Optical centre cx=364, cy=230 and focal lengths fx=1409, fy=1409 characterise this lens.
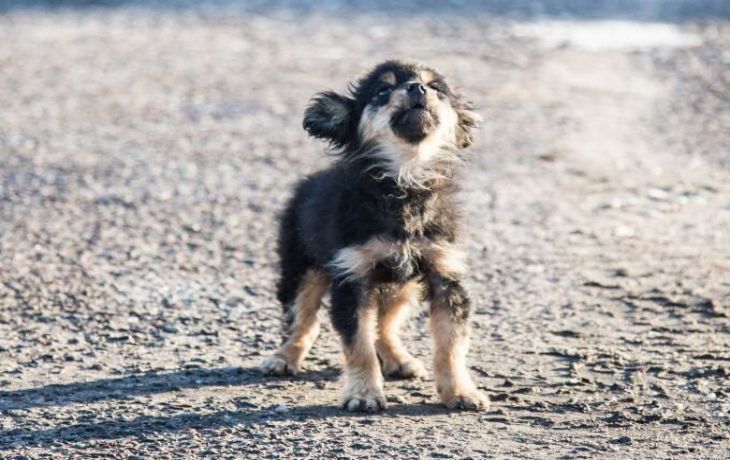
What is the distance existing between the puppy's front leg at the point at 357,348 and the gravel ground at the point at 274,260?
0.09m

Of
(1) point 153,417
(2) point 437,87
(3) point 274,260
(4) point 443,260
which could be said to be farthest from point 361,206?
(3) point 274,260

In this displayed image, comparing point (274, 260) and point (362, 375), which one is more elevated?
point (274, 260)

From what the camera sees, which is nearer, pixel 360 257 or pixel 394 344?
pixel 360 257

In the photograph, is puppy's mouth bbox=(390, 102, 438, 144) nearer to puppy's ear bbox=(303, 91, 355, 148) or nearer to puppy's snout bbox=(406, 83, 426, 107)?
puppy's snout bbox=(406, 83, 426, 107)

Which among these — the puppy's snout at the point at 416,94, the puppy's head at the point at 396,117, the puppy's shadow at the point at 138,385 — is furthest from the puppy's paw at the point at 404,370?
the puppy's snout at the point at 416,94

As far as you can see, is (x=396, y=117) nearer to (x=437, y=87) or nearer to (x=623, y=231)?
(x=437, y=87)

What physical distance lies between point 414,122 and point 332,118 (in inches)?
18.3

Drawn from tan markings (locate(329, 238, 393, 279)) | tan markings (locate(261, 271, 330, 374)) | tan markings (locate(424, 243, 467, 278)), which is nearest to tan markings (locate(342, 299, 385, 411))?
tan markings (locate(329, 238, 393, 279))

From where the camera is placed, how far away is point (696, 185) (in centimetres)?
1114

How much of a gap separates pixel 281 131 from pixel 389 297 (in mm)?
7194

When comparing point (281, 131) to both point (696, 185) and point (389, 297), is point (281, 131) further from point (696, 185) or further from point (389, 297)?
point (389, 297)

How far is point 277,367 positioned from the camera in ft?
21.9

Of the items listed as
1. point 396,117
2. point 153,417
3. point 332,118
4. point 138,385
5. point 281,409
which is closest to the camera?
point 153,417

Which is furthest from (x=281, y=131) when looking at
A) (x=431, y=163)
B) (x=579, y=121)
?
(x=431, y=163)
